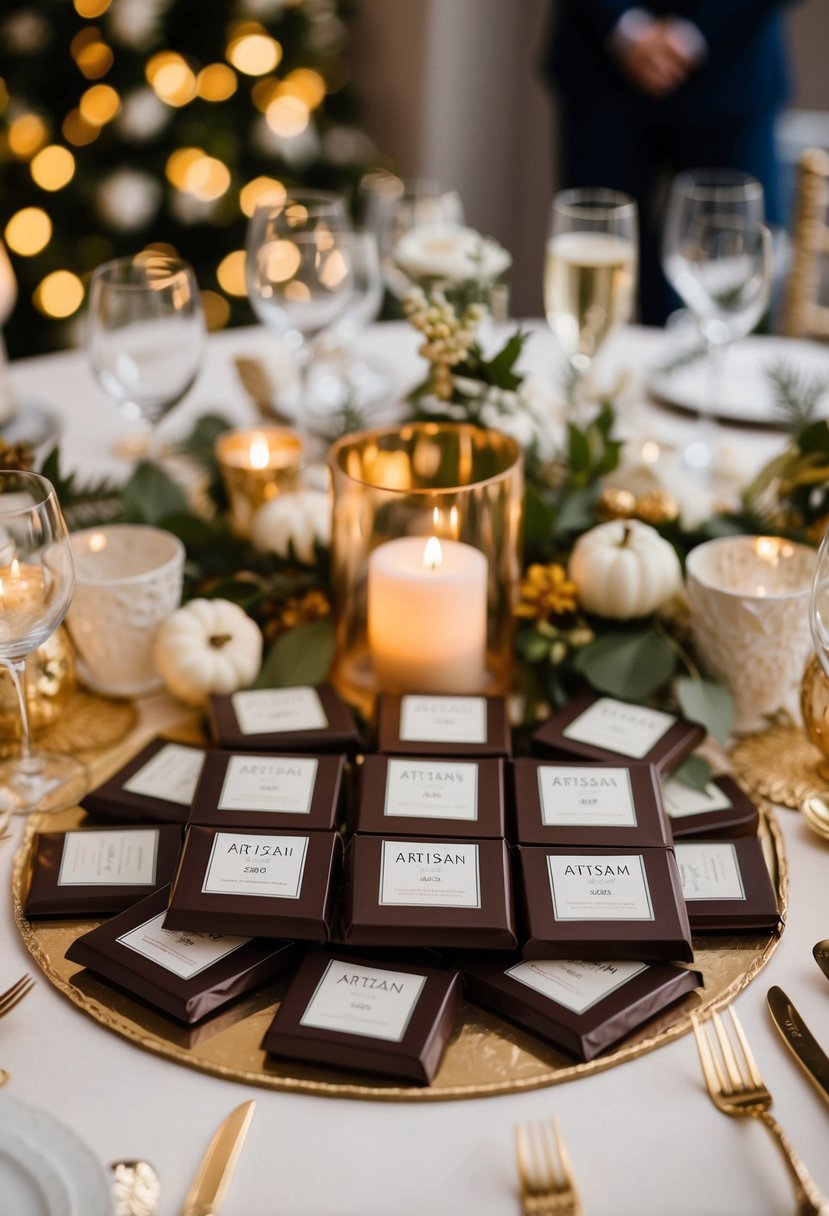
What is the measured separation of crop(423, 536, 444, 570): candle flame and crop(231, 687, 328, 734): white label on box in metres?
0.16

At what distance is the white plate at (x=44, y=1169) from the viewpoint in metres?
0.62

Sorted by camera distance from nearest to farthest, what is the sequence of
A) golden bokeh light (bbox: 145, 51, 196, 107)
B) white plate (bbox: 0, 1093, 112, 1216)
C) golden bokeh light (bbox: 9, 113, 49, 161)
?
white plate (bbox: 0, 1093, 112, 1216), golden bokeh light (bbox: 9, 113, 49, 161), golden bokeh light (bbox: 145, 51, 196, 107)

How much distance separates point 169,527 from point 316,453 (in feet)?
1.06

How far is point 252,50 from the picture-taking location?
127 inches

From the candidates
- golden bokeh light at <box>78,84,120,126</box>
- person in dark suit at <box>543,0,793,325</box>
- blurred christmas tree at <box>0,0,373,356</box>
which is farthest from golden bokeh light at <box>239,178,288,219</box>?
person in dark suit at <box>543,0,793,325</box>

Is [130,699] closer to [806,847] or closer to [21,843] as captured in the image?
[21,843]

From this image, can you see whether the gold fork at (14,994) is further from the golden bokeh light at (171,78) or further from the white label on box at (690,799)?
the golden bokeh light at (171,78)

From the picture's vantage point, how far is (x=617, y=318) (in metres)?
1.58

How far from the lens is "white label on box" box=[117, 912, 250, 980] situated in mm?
783

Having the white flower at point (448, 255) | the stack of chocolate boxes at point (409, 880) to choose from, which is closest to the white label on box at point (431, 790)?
the stack of chocolate boxes at point (409, 880)

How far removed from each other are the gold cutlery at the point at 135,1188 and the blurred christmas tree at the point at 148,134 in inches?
105

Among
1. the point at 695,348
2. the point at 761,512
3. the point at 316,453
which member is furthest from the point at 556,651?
the point at 695,348

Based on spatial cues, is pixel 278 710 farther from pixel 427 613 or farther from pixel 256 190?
pixel 256 190

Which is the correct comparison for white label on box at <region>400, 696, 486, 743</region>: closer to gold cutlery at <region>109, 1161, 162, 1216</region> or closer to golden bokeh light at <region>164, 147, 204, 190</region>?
gold cutlery at <region>109, 1161, 162, 1216</region>
